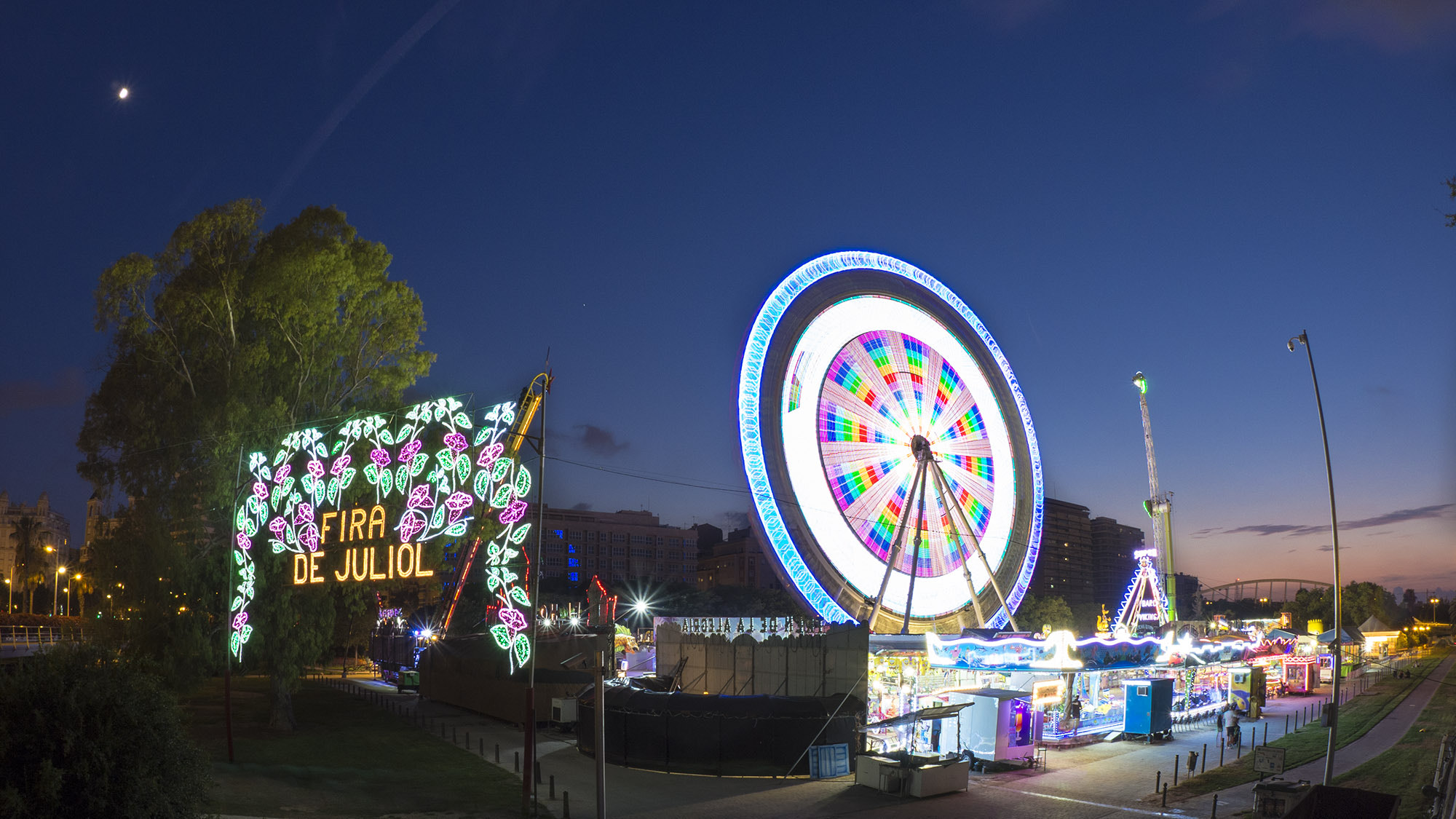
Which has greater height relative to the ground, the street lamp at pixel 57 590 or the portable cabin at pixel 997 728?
the portable cabin at pixel 997 728

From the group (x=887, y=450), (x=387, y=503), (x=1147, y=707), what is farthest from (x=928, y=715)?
(x=387, y=503)

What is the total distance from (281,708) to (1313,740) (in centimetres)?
3567

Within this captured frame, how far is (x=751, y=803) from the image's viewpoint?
79.6 feet

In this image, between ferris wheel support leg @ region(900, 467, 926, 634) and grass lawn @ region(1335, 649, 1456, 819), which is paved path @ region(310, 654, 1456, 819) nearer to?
grass lawn @ region(1335, 649, 1456, 819)

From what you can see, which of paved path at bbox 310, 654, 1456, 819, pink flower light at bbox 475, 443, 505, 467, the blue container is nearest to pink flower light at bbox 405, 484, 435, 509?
pink flower light at bbox 475, 443, 505, 467

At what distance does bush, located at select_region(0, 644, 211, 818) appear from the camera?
12.2 m

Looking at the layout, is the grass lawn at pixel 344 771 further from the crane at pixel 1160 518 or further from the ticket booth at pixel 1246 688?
the crane at pixel 1160 518

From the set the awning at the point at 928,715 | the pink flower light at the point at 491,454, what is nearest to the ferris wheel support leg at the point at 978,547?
the awning at the point at 928,715

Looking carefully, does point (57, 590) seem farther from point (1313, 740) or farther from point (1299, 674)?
point (1313, 740)

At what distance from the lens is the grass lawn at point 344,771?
23047mm

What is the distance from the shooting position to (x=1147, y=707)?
3428cm

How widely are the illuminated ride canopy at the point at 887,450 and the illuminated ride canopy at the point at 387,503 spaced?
391 inches

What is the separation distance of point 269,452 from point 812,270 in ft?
70.7

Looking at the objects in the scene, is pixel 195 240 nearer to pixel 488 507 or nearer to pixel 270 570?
pixel 270 570
